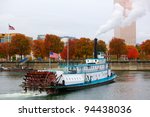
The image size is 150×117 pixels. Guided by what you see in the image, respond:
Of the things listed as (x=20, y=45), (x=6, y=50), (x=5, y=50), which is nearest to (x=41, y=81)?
(x=20, y=45)

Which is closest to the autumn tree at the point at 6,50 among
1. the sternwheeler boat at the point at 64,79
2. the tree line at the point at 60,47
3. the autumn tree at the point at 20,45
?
the tree line at the point at 60,47

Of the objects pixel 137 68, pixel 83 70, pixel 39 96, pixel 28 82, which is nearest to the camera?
pixel 39 96

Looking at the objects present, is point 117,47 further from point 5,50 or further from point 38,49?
point 5,50

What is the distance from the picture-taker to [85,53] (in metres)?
148

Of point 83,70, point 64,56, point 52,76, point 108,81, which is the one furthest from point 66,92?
point 64,56

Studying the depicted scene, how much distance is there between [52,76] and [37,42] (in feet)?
334

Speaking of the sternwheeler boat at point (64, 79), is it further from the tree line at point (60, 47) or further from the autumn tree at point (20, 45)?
the autumn tree at point (20, 45)

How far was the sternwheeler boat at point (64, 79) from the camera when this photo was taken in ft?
189

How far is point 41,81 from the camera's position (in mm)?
57938

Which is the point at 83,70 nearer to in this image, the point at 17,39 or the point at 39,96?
the point at 39,96

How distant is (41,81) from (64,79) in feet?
12.1

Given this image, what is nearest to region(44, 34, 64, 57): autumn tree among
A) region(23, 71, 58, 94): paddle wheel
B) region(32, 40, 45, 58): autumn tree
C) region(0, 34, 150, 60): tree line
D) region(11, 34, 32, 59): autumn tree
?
region(0, 34, 150, 60): tree line

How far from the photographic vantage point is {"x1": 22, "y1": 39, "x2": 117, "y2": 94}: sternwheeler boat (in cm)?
5756

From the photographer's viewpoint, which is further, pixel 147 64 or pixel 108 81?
pixel 147 64
